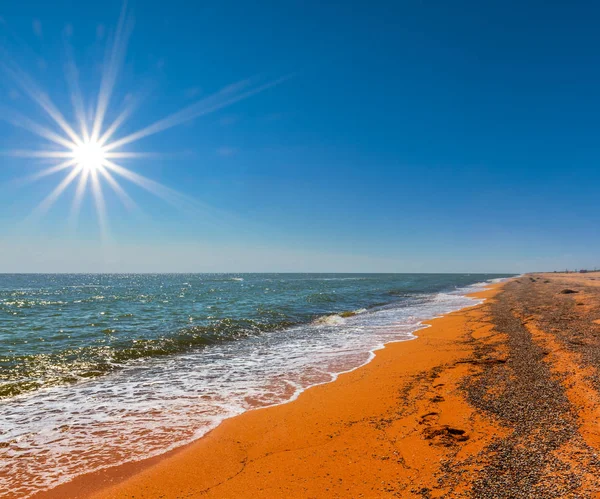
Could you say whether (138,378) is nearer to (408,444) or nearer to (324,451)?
(324,451)

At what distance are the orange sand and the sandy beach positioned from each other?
23 millimetres

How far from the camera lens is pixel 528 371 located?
9305 mm

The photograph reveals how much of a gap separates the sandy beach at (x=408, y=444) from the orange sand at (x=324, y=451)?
0.07ft

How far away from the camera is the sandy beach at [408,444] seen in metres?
4.71

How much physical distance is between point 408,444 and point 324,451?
158cm

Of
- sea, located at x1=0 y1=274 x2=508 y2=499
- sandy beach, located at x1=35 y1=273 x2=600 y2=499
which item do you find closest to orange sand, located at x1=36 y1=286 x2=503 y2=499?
sandy beach, located at x1=35 y1=273 x2=600 y2=499

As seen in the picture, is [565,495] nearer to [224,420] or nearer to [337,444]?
[337,444]

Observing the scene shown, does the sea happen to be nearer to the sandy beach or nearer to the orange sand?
the orange sand

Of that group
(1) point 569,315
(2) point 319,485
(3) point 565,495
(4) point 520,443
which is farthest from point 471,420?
(1) point 569,315

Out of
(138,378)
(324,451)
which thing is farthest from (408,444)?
(138,378)

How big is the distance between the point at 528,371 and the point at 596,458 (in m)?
5.07

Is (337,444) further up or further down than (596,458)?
further down

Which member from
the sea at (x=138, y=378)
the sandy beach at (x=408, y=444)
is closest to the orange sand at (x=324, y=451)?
the sandy beach at (x=408, y=444)

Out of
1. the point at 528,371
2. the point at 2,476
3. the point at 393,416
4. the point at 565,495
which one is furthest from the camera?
the point at 528,371
